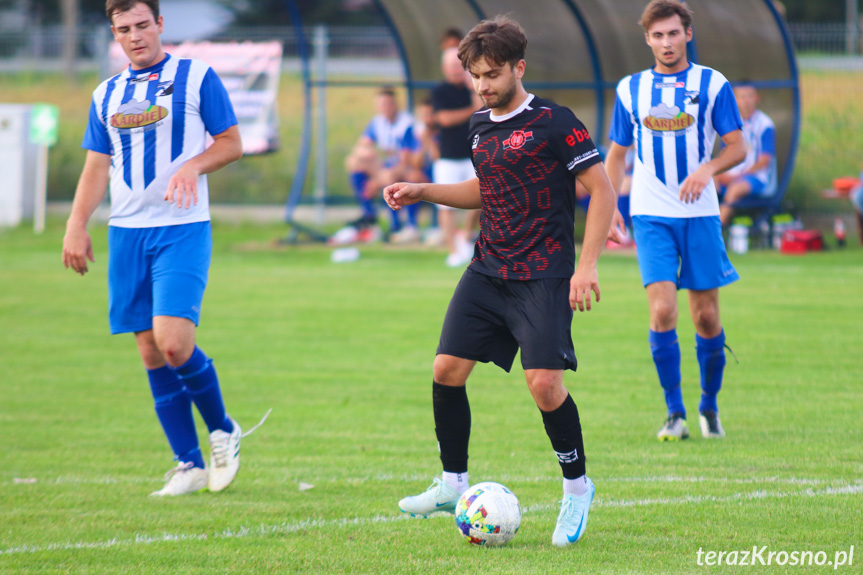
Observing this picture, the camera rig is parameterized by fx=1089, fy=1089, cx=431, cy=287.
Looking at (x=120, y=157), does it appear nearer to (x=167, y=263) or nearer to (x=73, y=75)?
(x=167, y=263)

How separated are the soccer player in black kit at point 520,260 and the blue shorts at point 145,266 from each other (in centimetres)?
117

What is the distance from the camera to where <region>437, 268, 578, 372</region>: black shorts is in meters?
4.02

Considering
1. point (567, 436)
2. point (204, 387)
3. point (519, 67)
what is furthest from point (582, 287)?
point (204, 387)

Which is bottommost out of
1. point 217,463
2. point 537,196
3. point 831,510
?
point 217,463

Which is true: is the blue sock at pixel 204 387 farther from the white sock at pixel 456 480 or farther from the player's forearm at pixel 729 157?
the player's forearm at pixel 729 157

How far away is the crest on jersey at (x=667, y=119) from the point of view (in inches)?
229

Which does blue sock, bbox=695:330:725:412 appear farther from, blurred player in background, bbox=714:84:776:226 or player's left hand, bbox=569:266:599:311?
blurred player in background, bbox=714:84:776:226

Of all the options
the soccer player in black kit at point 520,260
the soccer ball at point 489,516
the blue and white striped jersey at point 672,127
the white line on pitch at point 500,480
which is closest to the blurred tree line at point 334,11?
the blue and white striped jersey at point 672,127

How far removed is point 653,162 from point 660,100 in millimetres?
335

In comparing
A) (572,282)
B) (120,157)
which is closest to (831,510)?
(572,282)

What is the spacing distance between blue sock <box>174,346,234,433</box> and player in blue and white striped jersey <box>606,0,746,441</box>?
2295 millimetres

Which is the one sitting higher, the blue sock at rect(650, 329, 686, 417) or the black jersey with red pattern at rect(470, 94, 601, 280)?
the black jersey with red pattern at rect(470, 94, 601, 280)

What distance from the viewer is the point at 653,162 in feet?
19.5

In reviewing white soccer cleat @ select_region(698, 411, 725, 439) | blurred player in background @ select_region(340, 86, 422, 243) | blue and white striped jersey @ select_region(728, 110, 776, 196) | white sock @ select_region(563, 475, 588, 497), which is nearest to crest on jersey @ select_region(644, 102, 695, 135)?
white soccer cleat @ select_region(698, 411, 725, 439)
